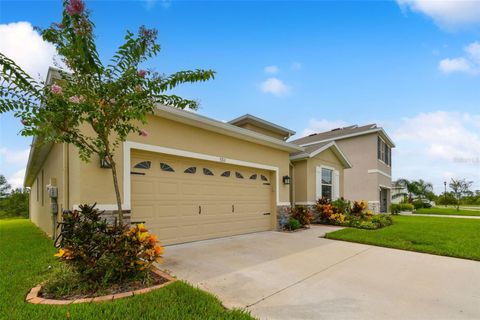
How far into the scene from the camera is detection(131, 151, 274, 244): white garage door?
6289mm

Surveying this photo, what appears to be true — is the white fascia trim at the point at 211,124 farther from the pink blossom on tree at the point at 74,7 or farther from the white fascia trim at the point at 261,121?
the pink blossom on tree at the point at 74,7

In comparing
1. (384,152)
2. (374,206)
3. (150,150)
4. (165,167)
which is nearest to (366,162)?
(384,152)

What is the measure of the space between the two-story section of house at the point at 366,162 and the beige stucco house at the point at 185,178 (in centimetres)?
990

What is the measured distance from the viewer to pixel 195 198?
24.1 feet

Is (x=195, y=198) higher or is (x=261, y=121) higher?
(x=261, y=121)

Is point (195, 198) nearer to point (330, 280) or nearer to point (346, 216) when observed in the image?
point (330, 280)

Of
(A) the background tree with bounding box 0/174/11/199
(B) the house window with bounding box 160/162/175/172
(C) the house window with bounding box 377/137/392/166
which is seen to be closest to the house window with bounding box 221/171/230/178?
(B) the house window with bounding box 160/162/175/172

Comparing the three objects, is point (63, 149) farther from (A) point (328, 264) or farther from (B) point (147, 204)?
(A) point (328, 264)

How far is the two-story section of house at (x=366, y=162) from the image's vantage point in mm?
18719

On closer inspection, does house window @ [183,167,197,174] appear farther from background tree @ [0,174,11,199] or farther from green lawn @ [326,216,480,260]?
background tree @ [0,174,11,199]

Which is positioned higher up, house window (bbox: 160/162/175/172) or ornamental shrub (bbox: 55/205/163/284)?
house window (bbox: 160/162/175/172)

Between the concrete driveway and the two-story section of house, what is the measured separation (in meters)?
13.0

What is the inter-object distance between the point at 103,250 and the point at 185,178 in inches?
136

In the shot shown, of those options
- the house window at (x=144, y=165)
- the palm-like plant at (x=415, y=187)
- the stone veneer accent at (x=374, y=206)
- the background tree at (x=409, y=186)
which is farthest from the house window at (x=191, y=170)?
the background tree at (x=409, y=186)
